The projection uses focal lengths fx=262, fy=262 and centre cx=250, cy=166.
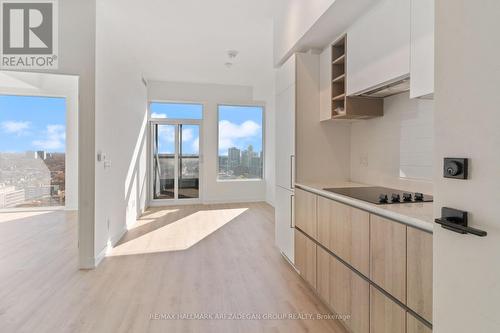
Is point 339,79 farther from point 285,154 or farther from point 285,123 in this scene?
point 285,154

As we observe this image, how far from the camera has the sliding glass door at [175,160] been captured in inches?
251

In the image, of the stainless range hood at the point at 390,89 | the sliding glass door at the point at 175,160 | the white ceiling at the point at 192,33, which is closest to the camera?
the stainless range hood at the point at 390,89

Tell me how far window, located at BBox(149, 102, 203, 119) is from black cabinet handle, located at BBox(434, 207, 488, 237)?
237 inches

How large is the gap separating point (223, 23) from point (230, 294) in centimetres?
329

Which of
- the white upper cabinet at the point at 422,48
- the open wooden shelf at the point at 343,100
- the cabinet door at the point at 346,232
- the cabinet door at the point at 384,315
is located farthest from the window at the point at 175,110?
the cabinet door at the point at 384,315

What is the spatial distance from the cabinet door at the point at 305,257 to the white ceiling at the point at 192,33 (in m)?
2.69

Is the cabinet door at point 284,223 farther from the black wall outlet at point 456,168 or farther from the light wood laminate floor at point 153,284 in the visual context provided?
the black wall outlet at point 456,168

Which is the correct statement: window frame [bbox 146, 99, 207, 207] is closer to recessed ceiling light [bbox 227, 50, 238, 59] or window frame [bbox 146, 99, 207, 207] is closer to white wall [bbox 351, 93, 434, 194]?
recessed ceiling light [bbox 227, 50, 238, 59]

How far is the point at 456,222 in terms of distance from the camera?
94cm

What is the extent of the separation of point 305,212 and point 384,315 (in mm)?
1157

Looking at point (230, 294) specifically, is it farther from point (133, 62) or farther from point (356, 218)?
point (133, 62)

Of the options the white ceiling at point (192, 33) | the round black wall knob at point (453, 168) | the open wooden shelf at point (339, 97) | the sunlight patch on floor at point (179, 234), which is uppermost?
the white ceiling at point (192, 33)

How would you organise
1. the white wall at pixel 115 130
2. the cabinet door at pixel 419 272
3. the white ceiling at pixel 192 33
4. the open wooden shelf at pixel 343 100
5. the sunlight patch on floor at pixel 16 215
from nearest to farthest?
the cabinet door at pixel 419 272 → the open wooden shelf at pixel 343 100 → the white wall at pixel 115 130 → the white ceiling at pixel 192 33 → the sunlight patch on floor at pixel 16 215

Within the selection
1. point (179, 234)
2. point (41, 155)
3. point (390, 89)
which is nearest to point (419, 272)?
point (390, 89)
